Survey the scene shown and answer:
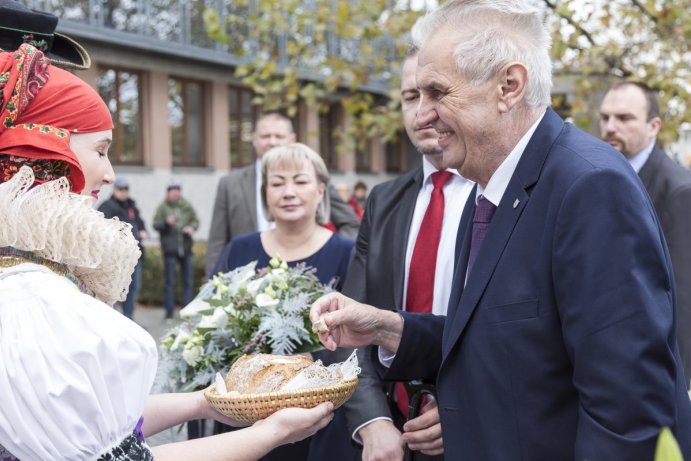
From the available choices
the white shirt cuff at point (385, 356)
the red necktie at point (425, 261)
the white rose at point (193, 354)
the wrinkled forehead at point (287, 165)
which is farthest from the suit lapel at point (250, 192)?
the white shirt cuff at point (385, 356)

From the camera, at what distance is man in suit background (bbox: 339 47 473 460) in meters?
2.64

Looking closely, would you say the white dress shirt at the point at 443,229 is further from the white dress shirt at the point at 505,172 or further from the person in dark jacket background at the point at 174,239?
the person in dark jacket background at the point at 174,239

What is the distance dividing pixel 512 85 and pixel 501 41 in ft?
0.38

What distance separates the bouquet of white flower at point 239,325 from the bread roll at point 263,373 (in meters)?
0.48

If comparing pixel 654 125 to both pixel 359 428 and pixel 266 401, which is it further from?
pixel 266 401

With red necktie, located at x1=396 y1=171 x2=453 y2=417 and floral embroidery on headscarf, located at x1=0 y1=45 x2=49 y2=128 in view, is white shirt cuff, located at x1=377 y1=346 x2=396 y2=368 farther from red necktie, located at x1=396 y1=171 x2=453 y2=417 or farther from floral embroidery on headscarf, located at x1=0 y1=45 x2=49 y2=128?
floral embroidery on headscarf, located at x1=0 y1=45 x2=49 y2=128

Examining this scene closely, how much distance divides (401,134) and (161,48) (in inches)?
502

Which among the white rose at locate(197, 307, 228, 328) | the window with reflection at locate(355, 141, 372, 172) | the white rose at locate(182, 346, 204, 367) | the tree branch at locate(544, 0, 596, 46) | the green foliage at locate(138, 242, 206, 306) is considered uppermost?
the tree branch at locate(544, 0, 596, 46)

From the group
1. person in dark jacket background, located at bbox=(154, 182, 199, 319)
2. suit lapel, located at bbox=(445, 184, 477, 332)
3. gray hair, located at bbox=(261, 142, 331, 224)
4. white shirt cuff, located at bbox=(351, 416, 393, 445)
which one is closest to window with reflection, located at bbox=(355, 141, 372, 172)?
person in dark jacket background, located at bbox=(154, 182, 199, 319)

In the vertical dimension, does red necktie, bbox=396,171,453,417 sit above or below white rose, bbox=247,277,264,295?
above

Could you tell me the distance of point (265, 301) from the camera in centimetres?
291

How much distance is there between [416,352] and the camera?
241 cm

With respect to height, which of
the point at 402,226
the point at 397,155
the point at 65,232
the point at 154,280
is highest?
the point at 65,232

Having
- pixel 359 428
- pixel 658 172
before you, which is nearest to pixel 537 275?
pixel 359 428
